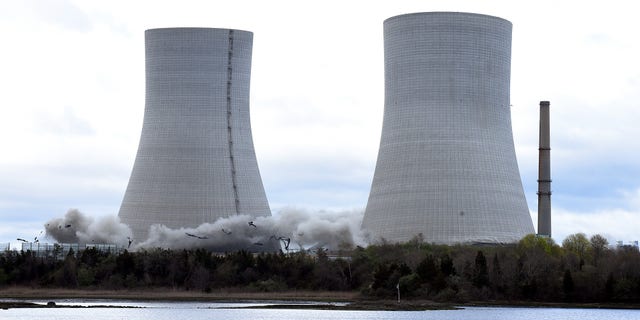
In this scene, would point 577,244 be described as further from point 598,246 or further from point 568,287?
point 568,287

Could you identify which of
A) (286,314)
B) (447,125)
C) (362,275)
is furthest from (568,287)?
(286,314)

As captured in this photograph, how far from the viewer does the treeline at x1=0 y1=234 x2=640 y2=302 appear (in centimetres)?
5706

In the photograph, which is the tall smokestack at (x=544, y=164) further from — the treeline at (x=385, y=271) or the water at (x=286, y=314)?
the water at (x=286, y=314)

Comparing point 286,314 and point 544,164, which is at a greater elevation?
point 544,164

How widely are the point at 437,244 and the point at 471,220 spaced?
202 cm

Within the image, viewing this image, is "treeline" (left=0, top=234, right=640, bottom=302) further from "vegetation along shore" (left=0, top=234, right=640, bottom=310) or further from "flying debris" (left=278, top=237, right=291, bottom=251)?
"flying debris" (left=278, top=237, right=291, bottom=251)

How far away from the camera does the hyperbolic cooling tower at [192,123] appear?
65438 mm

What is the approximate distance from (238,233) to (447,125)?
38.3 feet

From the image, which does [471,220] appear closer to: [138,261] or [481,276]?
[481,276]

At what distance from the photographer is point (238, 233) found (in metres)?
69.9

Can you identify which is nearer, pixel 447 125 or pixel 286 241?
pixel 447 125

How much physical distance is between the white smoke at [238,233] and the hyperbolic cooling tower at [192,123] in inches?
55.2

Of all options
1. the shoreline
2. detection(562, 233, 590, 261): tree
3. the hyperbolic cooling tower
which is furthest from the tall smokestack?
the hyperbolic cooling tower

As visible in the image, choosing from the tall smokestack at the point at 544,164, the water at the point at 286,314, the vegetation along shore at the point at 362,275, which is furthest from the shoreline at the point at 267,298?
the tall smokestack at the point at 544,164
